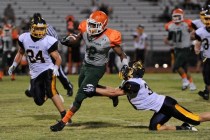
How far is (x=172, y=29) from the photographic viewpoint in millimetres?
15180

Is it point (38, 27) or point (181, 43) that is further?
point (181, 43)

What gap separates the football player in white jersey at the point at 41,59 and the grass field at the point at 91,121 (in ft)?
1.36

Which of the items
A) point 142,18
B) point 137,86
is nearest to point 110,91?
point 137,86

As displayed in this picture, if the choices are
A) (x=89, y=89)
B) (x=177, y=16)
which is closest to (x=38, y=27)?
(x=89, y=89)

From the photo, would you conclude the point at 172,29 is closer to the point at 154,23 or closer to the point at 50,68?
the point at 50,68

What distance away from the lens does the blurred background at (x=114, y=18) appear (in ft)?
68.8

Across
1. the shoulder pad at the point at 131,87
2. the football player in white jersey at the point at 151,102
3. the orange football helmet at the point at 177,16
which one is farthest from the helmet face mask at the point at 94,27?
the orange football helmet at the point at 177,16

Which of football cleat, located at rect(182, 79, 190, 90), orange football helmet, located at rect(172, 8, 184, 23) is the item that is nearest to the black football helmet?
football cleat, located at rect(182, 79, 190, 90)

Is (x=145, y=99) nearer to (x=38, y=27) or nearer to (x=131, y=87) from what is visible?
(x=131, y=87)

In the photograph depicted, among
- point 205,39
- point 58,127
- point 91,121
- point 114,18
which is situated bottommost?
point 114,18

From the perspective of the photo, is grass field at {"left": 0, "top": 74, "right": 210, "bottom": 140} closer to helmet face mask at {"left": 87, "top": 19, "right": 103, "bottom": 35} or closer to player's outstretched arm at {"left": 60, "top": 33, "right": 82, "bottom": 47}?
player's outstretched arm at {"left": 60, "top": 33, "right": 82, "bottom": 47}

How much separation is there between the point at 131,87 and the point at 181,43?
698cm

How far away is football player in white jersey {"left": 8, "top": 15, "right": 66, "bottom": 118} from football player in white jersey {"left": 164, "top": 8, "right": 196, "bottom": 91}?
586cm

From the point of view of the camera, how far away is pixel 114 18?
2602 cm
